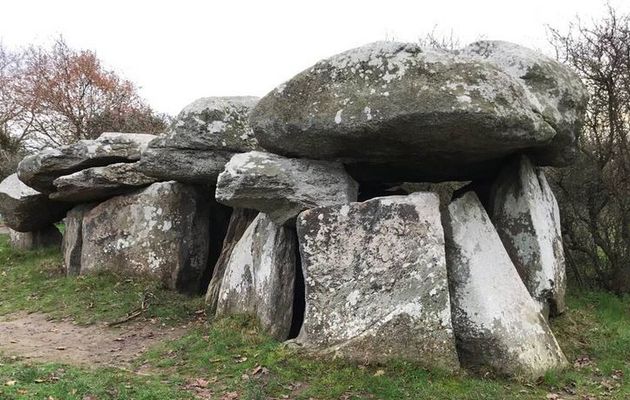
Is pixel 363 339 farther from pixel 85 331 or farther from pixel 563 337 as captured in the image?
pixel 85 331

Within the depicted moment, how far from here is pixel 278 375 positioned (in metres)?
6.61

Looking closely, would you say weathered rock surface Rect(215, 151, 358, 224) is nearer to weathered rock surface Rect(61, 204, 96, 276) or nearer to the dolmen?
the dolmen

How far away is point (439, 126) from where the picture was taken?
701 cm

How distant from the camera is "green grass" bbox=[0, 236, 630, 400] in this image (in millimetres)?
6160

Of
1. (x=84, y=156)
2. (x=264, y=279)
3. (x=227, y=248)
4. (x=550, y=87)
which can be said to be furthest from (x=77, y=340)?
(x=550, y=87)

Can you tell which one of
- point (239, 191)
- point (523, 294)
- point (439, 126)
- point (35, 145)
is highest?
point (35, 145)

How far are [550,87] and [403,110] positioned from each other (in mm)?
2764

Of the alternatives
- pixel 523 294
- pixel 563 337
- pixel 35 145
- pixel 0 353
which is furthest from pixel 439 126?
pixel 35 145

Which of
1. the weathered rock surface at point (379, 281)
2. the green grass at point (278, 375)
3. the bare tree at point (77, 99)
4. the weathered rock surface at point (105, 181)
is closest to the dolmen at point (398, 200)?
the weathered rock surface at point (379, 281)

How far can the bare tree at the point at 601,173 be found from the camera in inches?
423

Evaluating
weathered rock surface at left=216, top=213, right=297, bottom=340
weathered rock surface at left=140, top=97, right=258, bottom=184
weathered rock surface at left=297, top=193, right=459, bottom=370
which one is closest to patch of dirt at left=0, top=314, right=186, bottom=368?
weathered rock surface at left=216, top=213, right=297, bottom=340

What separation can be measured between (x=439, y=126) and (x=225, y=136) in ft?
14.7

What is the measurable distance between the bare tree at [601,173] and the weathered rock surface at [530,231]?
2.69 meters

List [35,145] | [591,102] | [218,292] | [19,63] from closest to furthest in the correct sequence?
[218,292]
[591,102]
[35,145]
[19,63]
